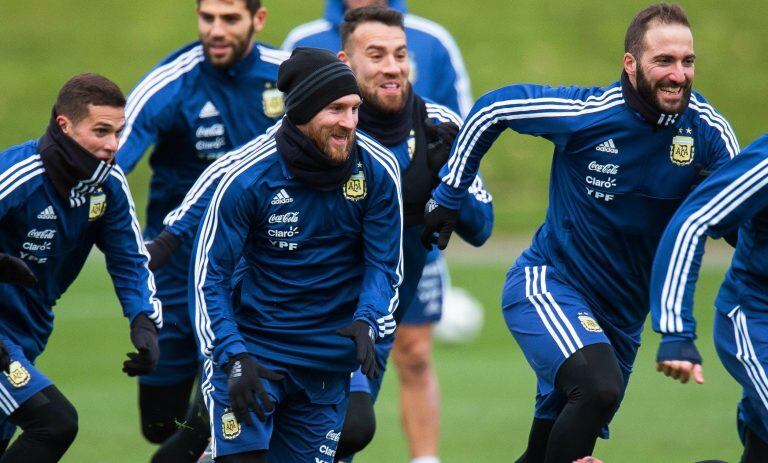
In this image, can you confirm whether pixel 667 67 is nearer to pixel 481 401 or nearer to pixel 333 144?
pixel 333 144

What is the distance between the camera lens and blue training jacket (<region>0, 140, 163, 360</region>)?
6910 millimetres

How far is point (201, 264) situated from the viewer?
6660 mm

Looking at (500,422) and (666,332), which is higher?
(666,332)

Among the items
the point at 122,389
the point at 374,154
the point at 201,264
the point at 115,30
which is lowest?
the point at 122,389

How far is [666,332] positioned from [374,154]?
5.50 ft

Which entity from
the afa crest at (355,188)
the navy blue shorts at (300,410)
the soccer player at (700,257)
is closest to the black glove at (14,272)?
the navy blue shorts at (300,410)

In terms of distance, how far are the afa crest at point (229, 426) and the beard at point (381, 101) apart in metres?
1.92

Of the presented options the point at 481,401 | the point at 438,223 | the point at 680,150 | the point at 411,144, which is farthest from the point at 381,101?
the point at 481,401

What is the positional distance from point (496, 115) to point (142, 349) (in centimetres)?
210

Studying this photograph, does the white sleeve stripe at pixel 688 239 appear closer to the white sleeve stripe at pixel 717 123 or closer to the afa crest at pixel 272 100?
the white sleeve stripe at pixel 717 123

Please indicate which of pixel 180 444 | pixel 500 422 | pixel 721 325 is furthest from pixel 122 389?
pixel 721 325

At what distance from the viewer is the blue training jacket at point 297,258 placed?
6625mm

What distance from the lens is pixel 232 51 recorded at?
850 cm

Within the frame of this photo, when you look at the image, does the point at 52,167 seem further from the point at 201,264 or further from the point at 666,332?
the point at 666,332
